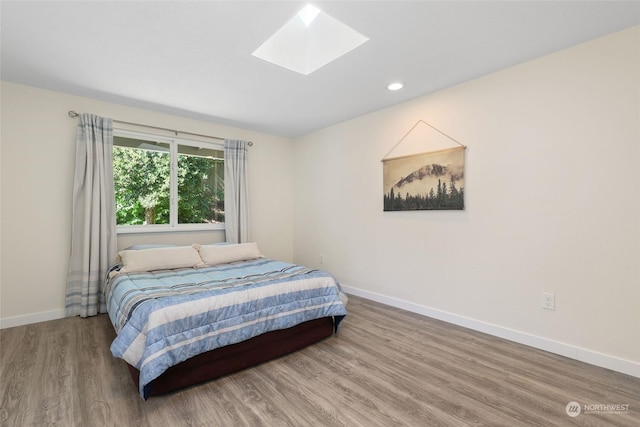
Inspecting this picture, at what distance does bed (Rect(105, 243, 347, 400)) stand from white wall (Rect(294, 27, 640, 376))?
1.21m

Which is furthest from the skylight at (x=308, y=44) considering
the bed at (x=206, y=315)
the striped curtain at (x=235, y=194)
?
the striped curtain at (x=235, y=194)

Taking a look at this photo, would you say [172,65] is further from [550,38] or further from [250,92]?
[550,38]

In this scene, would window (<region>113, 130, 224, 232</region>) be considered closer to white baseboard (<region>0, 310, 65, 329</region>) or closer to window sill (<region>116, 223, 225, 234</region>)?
window sill (<region>116, 223, 225, 234</region>)

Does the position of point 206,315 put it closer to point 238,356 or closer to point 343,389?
point 238,356

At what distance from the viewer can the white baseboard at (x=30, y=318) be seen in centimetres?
285

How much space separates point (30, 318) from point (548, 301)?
4876 millimetres

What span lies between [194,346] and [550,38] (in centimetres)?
332

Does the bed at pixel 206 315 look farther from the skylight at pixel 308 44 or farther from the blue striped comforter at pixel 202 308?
the skylight at pixel 308 44

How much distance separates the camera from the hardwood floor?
1616 mm

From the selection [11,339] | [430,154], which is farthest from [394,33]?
[11,339]

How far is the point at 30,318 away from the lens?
297cm

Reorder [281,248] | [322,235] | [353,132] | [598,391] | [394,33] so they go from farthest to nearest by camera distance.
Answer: [281,248], [322,235], [353,132], [394,33], [598,391]

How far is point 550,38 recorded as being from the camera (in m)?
2.14

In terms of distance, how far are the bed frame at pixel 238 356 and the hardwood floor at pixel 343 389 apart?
0.20ft
